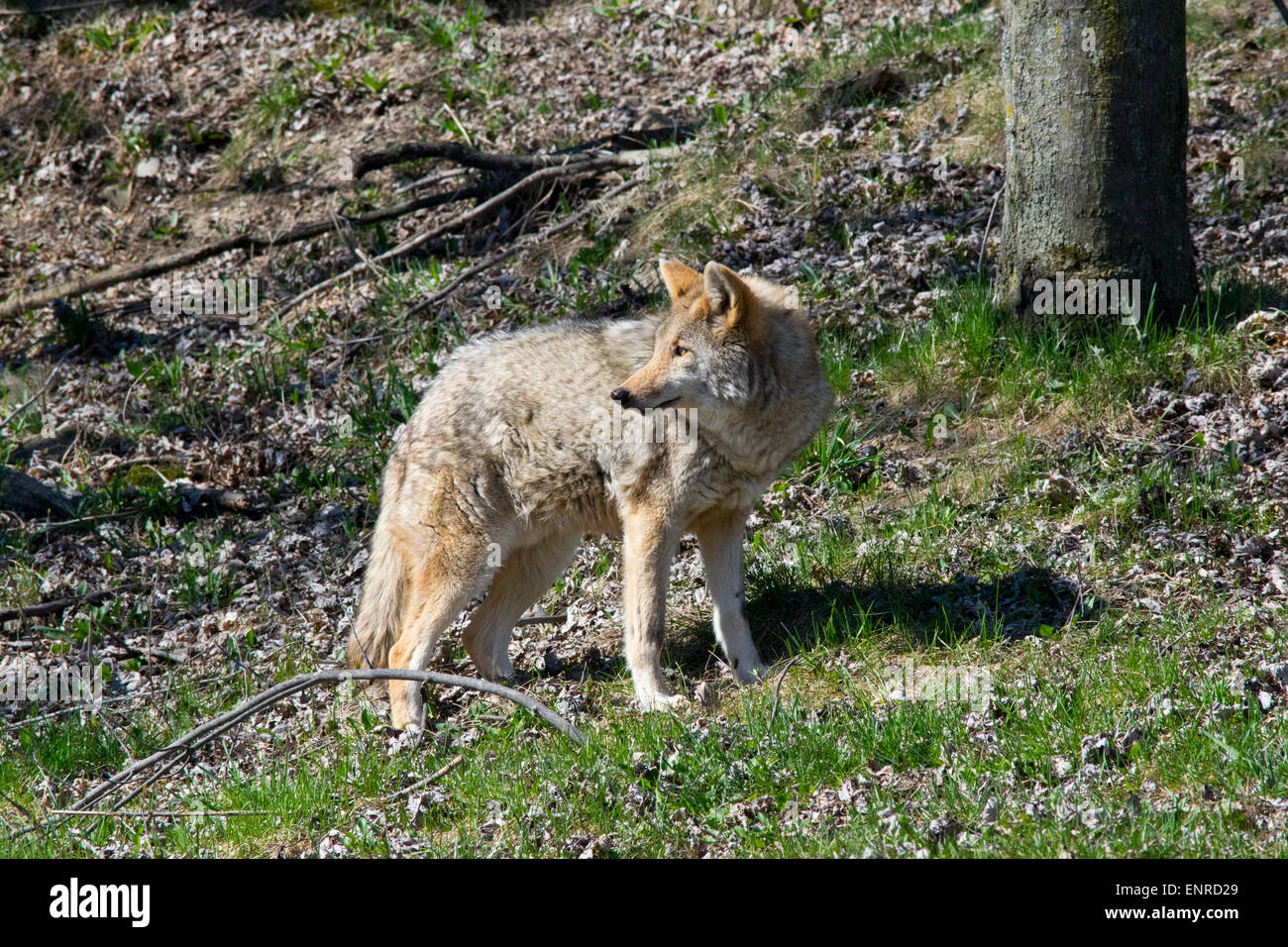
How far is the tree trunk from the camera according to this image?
6.92 m

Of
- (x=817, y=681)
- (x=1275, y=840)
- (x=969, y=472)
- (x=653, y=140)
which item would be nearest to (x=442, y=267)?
(x=653, y=140)

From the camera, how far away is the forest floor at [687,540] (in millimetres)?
4625

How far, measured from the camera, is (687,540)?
748 cm

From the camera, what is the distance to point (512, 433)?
6.18 meters

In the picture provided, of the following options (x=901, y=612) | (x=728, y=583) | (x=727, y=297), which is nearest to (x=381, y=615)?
(x=728, y=583)

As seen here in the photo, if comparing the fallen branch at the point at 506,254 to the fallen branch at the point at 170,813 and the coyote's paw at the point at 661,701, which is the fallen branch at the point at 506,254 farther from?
the fallen branch at the point at 170,813

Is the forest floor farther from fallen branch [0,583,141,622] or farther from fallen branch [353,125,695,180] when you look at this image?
fallen branch [353,125,695,180]

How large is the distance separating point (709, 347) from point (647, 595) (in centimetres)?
136

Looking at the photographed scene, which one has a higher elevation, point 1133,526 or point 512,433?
point 512,433

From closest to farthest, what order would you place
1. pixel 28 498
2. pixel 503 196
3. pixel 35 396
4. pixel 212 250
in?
pixel 28 498 < pixel 35 396 < pixel 503 196 < pixel 212 250

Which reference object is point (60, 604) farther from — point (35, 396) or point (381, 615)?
point (35, 396)

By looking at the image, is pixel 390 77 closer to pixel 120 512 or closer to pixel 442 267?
pixel 442 267

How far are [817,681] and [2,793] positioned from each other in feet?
14.1

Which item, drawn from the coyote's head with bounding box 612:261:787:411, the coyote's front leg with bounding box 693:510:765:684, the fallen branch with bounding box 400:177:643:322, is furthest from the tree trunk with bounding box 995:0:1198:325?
the fallen branch with bounding box 400:177:643:322
